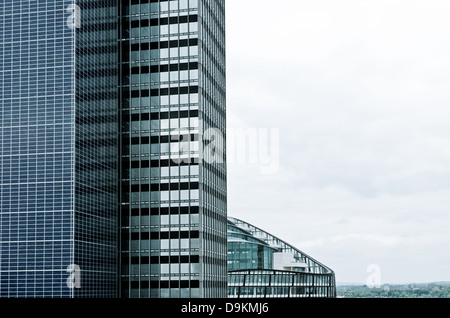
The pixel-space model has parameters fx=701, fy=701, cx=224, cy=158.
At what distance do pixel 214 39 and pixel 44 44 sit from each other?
28242 millimetres

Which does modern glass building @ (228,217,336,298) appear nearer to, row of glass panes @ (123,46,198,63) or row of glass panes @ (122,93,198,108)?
row of glass panes @ (122,93,198,108)

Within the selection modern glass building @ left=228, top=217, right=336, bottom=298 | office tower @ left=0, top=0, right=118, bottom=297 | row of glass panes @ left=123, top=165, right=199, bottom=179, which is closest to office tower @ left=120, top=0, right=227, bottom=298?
row of glass panes @ left=123, top=165, right=199, bottom=179

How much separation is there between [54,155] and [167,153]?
1720 centimetres

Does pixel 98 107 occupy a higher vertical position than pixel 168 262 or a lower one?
higher

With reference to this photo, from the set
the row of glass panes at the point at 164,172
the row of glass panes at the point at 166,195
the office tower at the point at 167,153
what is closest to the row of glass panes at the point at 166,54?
the office tower at the point at 167,153

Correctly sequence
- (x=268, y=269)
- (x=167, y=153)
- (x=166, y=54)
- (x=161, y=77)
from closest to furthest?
(x=167, y=153) < (x=166, y=54) < (x=161, y=77) < (x=268, y=269)

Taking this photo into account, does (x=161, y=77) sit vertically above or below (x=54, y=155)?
above

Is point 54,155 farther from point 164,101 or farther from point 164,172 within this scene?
point 164,101

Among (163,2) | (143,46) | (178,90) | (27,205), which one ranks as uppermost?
(163,2)

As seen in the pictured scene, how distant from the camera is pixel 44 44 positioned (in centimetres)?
9919

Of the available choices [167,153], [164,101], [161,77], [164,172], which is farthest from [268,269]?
[161,77]

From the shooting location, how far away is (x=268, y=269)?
438 feet
